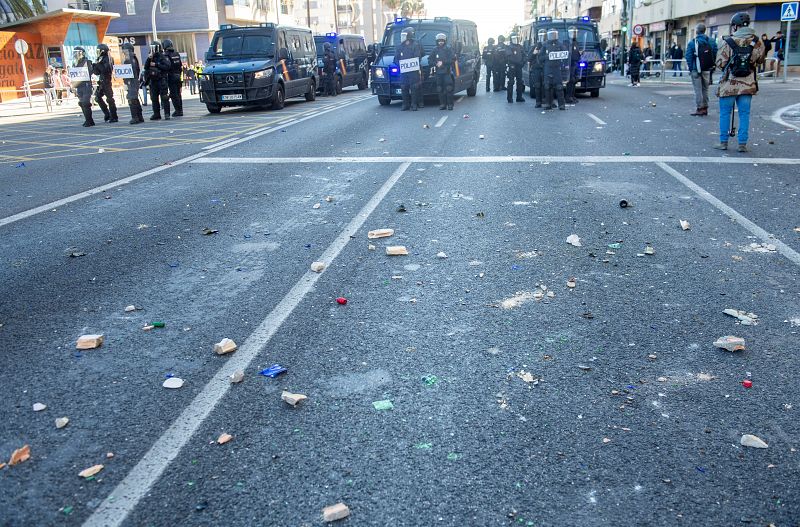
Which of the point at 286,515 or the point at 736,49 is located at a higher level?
the point at 736,49

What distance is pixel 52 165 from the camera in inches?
480

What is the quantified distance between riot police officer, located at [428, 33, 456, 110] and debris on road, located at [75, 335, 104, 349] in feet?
54.0

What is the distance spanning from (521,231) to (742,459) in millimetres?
4036

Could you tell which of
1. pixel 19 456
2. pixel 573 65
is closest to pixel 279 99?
pixel 573 65

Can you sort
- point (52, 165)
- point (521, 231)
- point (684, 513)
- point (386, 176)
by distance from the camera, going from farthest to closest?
point (52, 165)
point (386, 176)
point (521, 231)
point (684, 513)

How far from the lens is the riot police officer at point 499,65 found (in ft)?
81.0

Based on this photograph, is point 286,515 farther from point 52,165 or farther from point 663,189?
point 52,165

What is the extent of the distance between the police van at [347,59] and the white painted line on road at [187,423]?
90.4ft

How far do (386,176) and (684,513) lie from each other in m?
7.60

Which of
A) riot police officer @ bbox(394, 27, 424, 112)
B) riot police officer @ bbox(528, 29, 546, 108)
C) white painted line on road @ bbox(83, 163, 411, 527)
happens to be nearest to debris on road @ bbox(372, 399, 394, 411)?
white painted line on road @ bbox(83, 163, 411, 527)

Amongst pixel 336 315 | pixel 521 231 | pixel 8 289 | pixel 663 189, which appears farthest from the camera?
pixel 663 189

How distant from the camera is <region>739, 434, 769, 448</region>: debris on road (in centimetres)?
322

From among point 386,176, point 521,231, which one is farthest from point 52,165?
point 521,231

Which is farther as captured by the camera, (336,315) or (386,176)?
(386,176)
